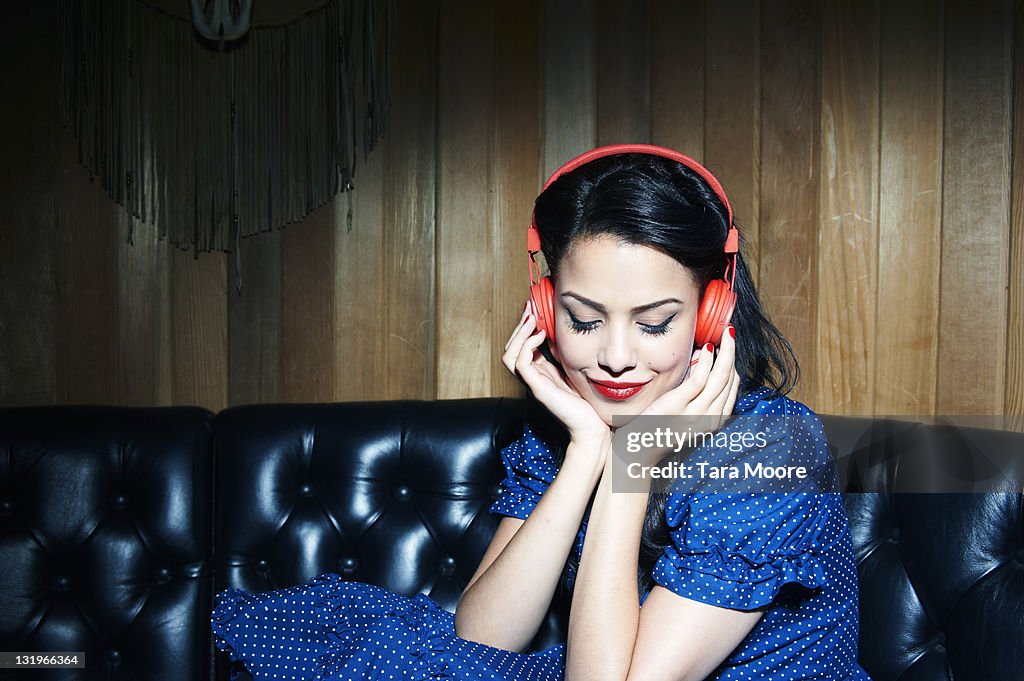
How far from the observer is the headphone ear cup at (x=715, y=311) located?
1253 mm

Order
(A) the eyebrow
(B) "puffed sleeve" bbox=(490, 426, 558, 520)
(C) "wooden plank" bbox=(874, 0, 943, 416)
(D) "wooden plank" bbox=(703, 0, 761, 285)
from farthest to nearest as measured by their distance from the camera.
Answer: (D) "wooden plank" bbox=(703, 0, 761, 285)
(C) "wooden plank" bbox=(874, 0, 943, 416)
(B) "puffed sleeve" bbox=(490, 426, 558, 520)
(A) the eyebrow

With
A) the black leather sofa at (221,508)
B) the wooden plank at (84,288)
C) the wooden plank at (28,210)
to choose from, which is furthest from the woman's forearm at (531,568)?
the wooden plank at (28,210)

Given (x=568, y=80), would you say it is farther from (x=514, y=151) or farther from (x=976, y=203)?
(x=976, y=203)

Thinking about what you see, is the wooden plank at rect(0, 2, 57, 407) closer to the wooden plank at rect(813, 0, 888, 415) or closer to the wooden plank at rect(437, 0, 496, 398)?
the wooden plank at rect(437, 0, 496, 398)

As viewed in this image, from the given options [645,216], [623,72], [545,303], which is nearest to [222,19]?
[623,72]

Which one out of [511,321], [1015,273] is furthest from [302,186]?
[1015,273]

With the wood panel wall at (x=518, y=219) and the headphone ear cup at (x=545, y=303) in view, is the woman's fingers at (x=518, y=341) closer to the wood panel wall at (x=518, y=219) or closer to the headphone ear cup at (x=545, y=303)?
the headphone ear cup at (x=545, y=303)

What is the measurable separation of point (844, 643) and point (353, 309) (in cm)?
130

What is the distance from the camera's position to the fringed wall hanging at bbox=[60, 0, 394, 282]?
199 centimetres

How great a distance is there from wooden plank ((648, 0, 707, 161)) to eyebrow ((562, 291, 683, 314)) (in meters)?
0.80

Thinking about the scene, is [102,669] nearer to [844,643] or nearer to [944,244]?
[844,643]

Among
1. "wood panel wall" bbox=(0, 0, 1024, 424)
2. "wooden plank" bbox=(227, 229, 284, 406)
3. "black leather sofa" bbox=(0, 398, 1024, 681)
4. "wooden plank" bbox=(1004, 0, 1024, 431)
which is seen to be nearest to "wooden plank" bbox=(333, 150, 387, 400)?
"wood panel wall" bbox=(0, 0, 1024, 424)

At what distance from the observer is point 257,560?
A: 172 cm

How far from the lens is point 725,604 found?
1086mm
